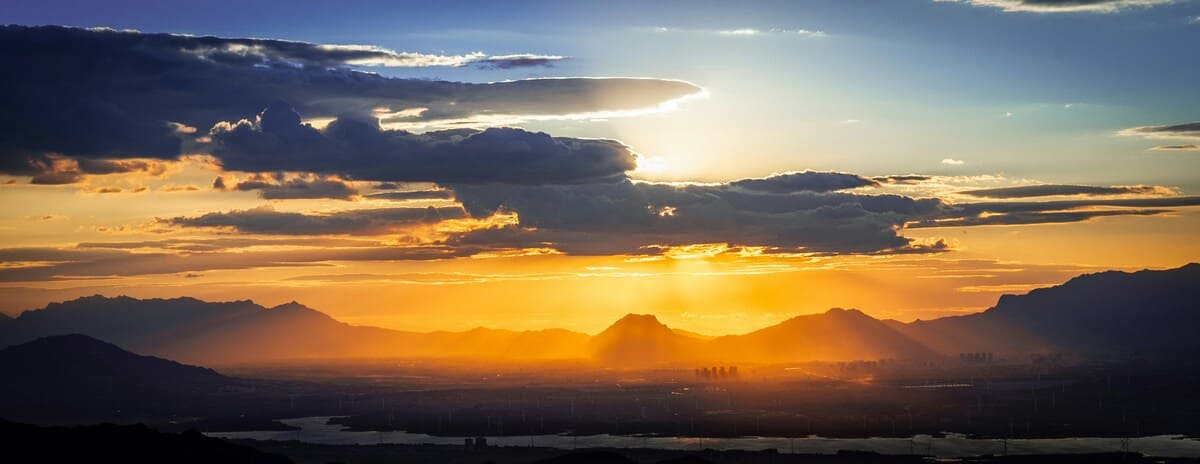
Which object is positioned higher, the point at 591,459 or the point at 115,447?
the point at 115,447

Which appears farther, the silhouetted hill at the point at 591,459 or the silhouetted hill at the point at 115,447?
the silhouetted hill at the point at 591,459

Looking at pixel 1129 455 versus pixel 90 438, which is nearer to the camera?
pixel 90 438

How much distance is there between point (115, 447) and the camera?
15362 centimetres

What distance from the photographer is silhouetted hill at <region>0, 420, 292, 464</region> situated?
149 meters

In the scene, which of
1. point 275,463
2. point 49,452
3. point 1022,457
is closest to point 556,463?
point 275,463

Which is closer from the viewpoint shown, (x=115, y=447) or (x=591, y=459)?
(x=115, y=447)

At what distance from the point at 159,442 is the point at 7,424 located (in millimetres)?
20913

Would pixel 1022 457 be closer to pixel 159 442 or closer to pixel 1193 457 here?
pixel 1193 457

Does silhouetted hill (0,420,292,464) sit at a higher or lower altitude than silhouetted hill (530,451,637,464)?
higher

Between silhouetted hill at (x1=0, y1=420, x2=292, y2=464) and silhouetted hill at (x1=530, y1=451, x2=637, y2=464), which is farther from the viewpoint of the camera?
silhouetted hill at (x1=530, y1=451, x2=637, y2=464)

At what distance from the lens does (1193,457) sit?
642 feet

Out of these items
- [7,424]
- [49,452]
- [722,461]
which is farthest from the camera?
[722,461]

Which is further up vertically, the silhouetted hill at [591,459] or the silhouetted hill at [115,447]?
the silhouetted hill at [115,447]

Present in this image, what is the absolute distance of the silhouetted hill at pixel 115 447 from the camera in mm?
148625
